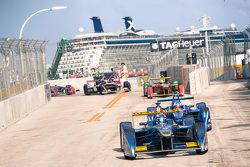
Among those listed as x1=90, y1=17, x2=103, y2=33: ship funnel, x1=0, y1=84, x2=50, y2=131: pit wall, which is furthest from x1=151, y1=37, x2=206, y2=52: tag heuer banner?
x1=90, y1=17, x2=103, y2=33: ship funnel

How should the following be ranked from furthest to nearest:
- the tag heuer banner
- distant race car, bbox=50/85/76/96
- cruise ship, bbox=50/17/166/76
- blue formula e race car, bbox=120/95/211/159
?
cruise ship, bbox=50/17/166/76
the tag heuer banner
distant race car, bbox=50/85/76/96
blue formula e race car, bbox=120/95/211/159

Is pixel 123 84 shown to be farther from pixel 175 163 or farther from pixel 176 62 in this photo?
pixel 175 163

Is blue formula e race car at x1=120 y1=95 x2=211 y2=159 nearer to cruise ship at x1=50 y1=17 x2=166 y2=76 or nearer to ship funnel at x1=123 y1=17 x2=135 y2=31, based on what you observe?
cruise ship at x1=50 y1=17 x2=166 y2=76

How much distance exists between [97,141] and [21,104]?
12924 millimetres

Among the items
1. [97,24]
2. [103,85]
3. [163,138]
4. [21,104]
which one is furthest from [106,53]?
[163,138]

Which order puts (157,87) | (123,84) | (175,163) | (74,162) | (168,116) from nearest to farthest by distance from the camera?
(175,163)
(74,162)
(168,116)
(157,87)
(123,84)

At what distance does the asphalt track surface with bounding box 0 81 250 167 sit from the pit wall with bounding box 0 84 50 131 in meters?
0.40

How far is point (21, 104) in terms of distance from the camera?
97.3 feet

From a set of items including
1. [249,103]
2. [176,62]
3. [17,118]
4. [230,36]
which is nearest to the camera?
[249,103]

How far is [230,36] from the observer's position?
182 ft

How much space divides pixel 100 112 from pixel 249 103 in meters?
5.63

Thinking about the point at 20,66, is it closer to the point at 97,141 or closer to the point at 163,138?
the point at 97,141

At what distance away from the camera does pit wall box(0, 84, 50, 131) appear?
83.1 ft

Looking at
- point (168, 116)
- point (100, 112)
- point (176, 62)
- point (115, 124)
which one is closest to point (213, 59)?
point (176, 62)
